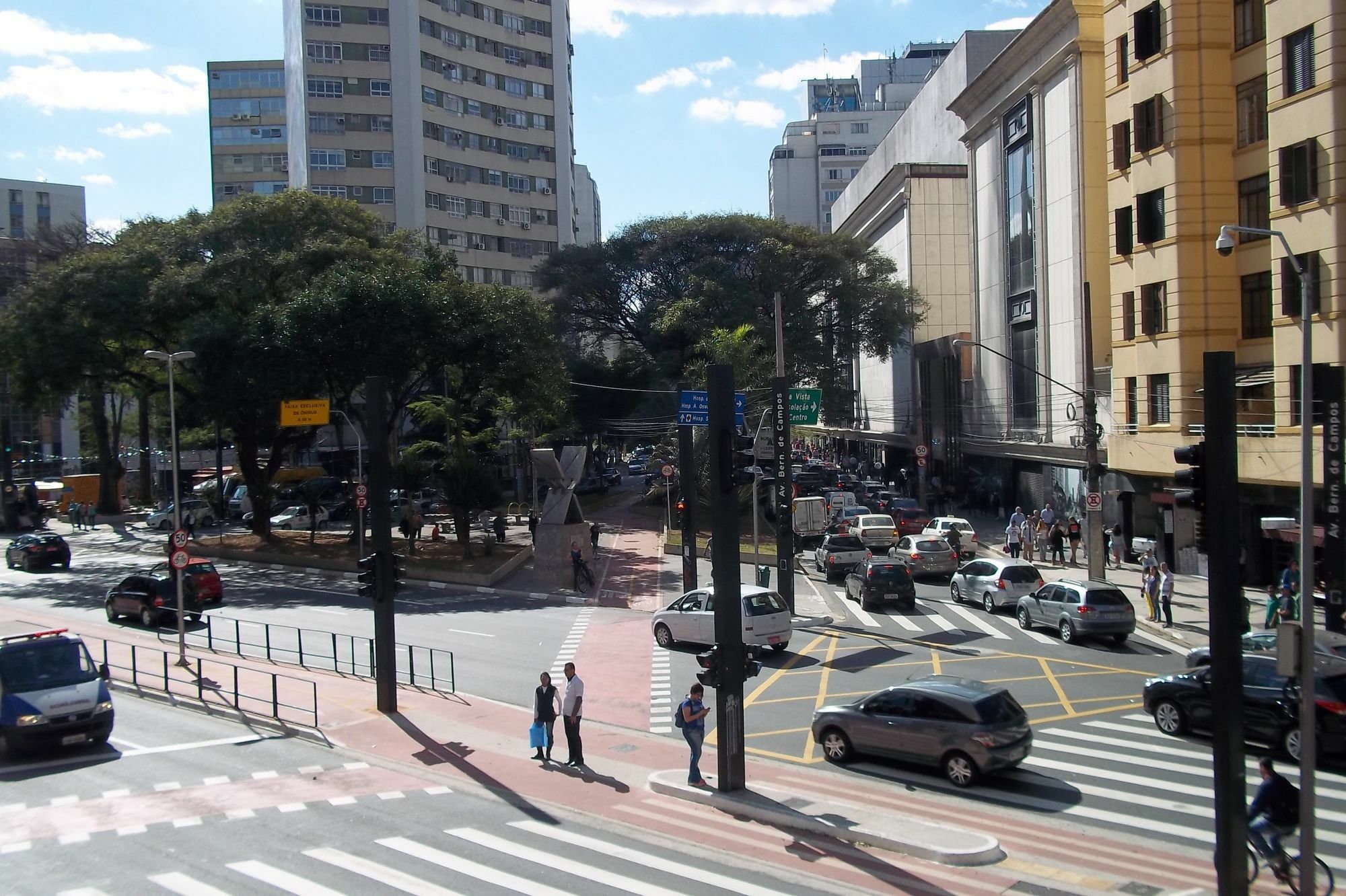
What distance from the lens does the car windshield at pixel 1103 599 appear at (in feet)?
87.8

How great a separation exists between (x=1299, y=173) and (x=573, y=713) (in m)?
25.2

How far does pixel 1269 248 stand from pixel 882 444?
64396mm

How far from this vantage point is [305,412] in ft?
142

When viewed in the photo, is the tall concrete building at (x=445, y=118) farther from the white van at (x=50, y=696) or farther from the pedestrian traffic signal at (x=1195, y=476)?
the pedestrian traffic signal at (x=1195, y=476)

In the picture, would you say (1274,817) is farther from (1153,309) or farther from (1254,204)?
(1153,309)

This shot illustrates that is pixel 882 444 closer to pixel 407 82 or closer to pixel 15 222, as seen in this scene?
pixel 407 82

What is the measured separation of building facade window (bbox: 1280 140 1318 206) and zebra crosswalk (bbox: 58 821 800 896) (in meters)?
25.9

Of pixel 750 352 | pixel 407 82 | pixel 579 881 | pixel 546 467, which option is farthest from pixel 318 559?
pixel 407 82

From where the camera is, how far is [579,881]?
466 inches

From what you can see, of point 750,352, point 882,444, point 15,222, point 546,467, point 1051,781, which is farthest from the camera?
point 15,222

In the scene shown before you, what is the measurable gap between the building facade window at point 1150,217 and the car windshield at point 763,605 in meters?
20.0

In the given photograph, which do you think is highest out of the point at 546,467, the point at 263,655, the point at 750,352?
the point at 750,352

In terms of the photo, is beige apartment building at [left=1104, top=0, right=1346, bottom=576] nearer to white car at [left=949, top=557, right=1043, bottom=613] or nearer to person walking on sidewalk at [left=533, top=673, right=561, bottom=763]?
white car at [left=949, top=557, right=1043, bottom=613]

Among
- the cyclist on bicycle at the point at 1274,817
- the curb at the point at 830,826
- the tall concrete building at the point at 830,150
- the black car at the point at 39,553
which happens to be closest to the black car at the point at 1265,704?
the cyclist on bicycle at the point at 1274,817
